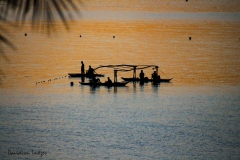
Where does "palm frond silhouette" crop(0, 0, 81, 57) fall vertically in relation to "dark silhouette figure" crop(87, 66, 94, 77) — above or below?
above

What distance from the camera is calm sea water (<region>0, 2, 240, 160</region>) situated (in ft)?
72.9

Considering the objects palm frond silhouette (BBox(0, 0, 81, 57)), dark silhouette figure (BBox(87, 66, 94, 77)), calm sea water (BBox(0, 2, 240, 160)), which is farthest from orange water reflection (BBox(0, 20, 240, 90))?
palm frond silhouette (BBox(0, 0, 81, 57))

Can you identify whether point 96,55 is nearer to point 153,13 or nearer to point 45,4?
point 153,13

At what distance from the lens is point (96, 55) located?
54.8 m

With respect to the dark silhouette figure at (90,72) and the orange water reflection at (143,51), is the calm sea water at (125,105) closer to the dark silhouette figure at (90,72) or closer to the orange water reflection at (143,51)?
the orange water reflection at (143,51)

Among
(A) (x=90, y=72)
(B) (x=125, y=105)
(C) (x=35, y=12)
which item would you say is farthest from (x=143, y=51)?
(C) (x=35, y=12)

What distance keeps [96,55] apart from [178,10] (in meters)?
34.5

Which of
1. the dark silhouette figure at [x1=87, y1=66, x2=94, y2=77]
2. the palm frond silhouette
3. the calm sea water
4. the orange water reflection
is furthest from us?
the orange water reflection

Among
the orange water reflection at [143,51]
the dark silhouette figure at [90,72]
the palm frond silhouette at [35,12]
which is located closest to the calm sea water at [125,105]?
the orange water reflection at [143,51]

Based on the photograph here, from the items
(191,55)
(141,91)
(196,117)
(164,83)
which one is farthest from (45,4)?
(191,55)

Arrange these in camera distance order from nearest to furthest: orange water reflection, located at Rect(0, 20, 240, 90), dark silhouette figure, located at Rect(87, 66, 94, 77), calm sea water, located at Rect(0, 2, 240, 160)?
calm sea water, located at Rect(0, 2, 240, 160)
dark silhouette figure, located at Rect(87, 66, 94, 77)
orange water reflection, located at Rect(0, 20, 240, 90)

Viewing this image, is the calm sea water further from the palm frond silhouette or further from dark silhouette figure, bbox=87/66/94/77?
the palm frond silhouette

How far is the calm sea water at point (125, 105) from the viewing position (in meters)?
22.2

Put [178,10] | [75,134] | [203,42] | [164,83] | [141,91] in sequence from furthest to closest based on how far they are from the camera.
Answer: [178,10], [203,42], [164,83], [141,91], [75,134]
